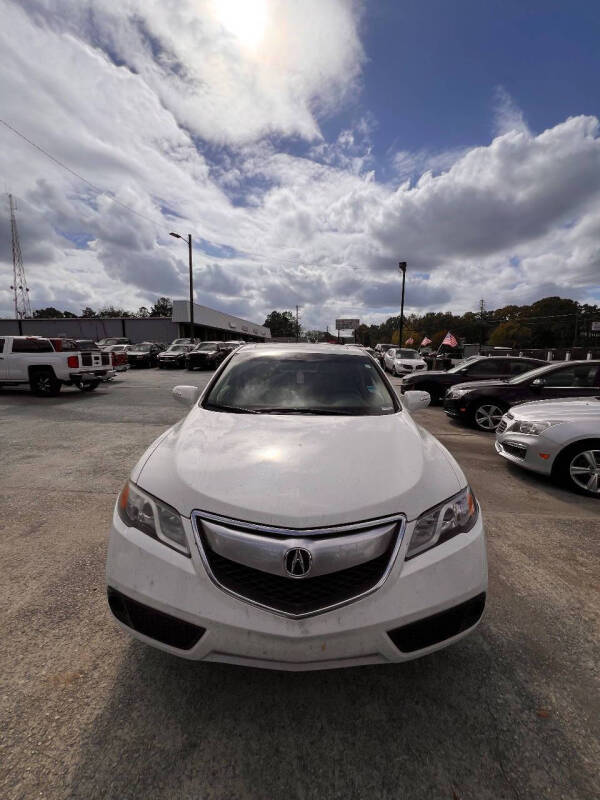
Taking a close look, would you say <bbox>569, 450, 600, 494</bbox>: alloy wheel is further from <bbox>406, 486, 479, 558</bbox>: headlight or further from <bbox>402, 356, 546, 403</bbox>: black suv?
<bbox>402, 356, 546, 403</bbox>: black suv

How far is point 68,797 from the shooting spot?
1.27 metres

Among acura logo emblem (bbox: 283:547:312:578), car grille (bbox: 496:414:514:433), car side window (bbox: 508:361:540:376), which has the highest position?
car side window (bbox: 508:361:540:376)

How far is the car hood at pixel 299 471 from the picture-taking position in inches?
60.1

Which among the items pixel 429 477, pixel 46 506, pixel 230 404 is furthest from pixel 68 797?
pixel 46 506

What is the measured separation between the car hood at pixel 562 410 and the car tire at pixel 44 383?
466 inches

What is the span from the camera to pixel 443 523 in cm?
165

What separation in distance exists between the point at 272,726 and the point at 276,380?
2.10m

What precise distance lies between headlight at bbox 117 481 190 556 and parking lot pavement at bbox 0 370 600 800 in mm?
716

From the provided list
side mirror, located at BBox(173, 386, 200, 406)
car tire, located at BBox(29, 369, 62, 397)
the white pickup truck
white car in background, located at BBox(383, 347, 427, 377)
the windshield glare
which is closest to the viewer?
side mirror, located at BBox(173, 386, 200, 406)

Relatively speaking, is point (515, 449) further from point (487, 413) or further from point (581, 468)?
point (487, 413)

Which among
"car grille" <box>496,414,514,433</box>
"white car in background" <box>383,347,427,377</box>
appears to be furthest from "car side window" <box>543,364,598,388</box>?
"white car in background" <box>383,347,427,377</box>

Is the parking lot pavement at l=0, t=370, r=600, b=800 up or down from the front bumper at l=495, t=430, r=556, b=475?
down

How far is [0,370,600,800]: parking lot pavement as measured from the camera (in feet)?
4.35

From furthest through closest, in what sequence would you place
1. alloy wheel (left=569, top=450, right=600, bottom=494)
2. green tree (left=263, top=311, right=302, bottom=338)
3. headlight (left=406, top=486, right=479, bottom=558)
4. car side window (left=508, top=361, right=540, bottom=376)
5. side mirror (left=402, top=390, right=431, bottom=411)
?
green tree (left=263, top=311, right=302, bottom=338) < car side window (left=508, top=361, right=540, bottom=376) < alloy wheel (left=569, top=450, right=600, bottom=494) < side mirror (left=402, top=390, right=431, bottom=411) < headlight (left=406, top=486, right=479, bottom=558)
